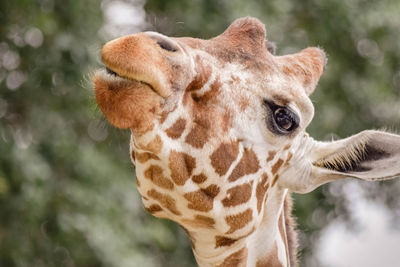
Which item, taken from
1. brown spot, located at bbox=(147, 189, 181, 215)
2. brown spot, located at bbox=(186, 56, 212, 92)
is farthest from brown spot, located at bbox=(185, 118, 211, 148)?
brown spot, located at bbox=(147, 189, 181, 215)

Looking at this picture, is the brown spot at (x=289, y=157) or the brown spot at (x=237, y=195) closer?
the brown spot at (x=237, y=195)

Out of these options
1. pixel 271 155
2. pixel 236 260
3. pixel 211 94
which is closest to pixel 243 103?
pixel 211 94

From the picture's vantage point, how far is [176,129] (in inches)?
115

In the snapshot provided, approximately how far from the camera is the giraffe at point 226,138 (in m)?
2.77

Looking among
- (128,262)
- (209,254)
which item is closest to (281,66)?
(209,254)

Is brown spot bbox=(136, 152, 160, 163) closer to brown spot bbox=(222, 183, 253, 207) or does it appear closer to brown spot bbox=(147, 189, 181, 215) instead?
brown spot bbox=(147, 189, 181, 215)

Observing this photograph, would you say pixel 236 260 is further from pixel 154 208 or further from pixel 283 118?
pixel 283 118

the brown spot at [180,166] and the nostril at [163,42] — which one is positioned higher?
the nostril at [163,42]

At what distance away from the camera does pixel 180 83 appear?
9.44 ft

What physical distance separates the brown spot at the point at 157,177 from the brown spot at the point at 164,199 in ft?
0.17

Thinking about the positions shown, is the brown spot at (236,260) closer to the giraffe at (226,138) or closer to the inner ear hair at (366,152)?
the giraffe at (226,138)

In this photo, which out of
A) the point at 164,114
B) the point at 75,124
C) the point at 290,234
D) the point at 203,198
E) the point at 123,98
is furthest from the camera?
the point at 75,124

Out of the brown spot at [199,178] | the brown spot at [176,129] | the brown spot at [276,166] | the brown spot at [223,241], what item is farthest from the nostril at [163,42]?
the brown spot at [223,241]

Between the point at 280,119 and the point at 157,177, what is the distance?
590mm
